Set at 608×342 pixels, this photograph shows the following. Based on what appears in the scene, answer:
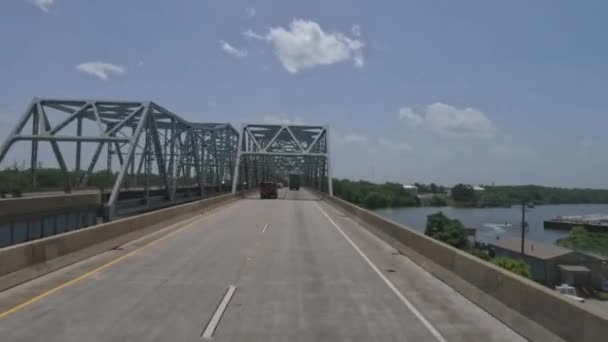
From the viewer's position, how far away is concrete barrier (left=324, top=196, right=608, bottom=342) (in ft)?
20.0

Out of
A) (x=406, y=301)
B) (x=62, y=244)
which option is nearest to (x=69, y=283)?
(x=62, y=244)

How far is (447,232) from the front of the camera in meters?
61.2

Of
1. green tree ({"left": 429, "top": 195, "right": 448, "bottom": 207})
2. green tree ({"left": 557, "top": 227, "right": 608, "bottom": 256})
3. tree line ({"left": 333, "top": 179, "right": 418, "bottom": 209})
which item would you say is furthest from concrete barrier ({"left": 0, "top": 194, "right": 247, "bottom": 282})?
green tree ({"left": 429, "top": 195, "right": 448, "bottom": 207})

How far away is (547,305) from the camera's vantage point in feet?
22.9

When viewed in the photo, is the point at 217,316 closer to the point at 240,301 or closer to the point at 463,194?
the point at 240,301

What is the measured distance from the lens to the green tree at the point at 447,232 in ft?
197

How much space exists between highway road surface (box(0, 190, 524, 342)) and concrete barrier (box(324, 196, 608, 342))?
24cm

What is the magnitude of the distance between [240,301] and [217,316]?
1.18 meters

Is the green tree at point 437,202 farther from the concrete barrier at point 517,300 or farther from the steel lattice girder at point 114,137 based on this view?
the concrete barrier at point 517,300

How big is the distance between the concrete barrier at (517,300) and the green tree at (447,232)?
4762cm

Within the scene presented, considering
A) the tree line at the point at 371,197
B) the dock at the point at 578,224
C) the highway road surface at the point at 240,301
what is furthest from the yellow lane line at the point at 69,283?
the dock at the point at 578,224

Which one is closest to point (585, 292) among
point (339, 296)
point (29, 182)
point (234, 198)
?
point (234, 198)

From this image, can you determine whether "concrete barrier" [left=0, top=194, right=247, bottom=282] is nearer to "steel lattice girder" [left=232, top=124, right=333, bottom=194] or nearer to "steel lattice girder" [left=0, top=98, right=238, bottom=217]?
"steel lattice girder" [left=0, top=98, right=238, bottom=217]

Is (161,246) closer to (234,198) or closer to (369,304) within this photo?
(369,304)
